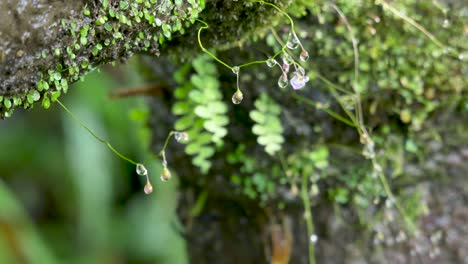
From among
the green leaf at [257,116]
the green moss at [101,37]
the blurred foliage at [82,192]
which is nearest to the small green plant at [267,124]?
the green leaf at [257,116]

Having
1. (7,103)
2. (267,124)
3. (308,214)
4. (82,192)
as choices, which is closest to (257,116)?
(267,124)

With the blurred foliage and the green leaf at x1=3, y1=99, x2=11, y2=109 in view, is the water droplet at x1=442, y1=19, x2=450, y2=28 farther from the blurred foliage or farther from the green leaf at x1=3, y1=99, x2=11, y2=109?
the blurred foliage

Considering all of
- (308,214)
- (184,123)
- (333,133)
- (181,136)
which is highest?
(181,136)

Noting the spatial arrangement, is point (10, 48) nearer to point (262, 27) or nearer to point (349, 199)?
point (262, 27)

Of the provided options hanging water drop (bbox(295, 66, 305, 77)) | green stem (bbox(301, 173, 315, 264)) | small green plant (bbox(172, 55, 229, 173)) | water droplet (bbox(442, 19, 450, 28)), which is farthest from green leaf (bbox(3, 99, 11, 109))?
water droplet (bbox(442, 19, 450, 28))

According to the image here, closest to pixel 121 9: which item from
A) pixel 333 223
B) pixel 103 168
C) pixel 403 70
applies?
pixel 403 70

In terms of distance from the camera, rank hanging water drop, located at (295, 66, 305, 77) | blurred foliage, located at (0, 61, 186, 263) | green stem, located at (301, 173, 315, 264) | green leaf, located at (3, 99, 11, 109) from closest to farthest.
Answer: green leaf, located at (3, 99, 11, 109), hanging water drop, located at (295, 66, 305, 77), green stem, located at (301, 173, 315, 264), blurred foliage, located at (0, 61, 186, 263)

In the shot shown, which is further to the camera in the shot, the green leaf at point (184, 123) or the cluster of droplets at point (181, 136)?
the green leaf at point (184, 123)

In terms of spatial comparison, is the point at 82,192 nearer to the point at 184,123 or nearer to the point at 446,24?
the point at 184,123

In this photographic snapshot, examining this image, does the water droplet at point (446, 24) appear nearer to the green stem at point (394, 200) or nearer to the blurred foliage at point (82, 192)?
the green stem at point (394, 200)

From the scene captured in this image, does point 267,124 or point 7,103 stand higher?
point 7,103

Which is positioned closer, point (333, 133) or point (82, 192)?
point (333, 133)
